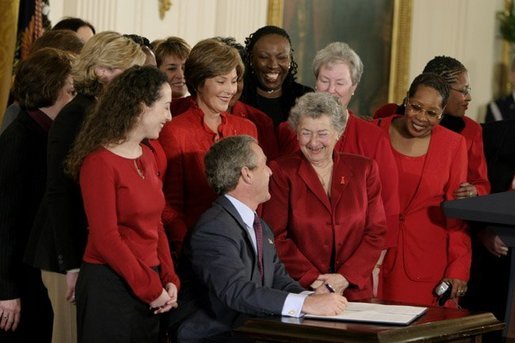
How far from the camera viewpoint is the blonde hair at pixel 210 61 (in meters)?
5.42

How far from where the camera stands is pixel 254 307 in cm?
452

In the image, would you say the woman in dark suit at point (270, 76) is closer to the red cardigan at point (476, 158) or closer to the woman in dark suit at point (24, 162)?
the red cardigan at point (476, 158)

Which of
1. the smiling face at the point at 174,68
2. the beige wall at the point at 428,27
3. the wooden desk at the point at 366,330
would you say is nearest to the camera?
the wooden desk at the point at 366,330

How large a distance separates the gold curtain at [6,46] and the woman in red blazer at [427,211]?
228cm

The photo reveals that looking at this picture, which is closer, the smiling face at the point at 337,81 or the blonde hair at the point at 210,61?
the blonde hair at the point at 210,61

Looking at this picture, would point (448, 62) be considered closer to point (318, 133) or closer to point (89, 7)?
point (318, 133)

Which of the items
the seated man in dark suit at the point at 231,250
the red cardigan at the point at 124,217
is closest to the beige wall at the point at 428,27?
the seated man in dark suit at the point at 231,250

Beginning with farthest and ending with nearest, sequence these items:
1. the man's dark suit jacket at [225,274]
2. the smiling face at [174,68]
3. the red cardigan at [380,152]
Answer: the smiling face at [174,68]
the red cardigan at [380,152]
the man's dark suit jacket at [225,274]

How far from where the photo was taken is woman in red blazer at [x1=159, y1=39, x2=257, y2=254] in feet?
17.4

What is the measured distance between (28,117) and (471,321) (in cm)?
210

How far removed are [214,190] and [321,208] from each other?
61 centimetres

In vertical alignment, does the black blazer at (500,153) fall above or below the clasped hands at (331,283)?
above

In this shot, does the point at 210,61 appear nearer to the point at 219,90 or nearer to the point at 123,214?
the point at 219,90

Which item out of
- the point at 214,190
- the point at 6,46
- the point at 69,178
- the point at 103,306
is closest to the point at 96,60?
the point at 69,178
